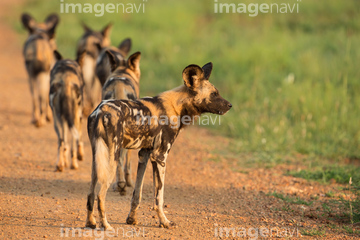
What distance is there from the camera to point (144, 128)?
13.1ft

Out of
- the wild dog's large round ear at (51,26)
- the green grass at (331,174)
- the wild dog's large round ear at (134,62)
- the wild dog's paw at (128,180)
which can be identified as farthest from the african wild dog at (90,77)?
the green grass at (331,174)

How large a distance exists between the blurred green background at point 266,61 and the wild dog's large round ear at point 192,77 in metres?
2.72

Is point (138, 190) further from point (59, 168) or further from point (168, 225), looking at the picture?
point (59, 168)

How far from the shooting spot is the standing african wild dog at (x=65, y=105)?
5668 millimetres

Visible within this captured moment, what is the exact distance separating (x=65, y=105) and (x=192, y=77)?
6.49 feet

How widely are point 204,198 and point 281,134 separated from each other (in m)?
2.51

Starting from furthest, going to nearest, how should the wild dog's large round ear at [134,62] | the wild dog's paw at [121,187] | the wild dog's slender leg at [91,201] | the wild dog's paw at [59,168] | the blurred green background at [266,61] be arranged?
the blurred green background at [266,61], the wild dog's paw at [59,168], the wild dog's large round ear at [134,62], the wild dog's paw at [121,187], the wild dog's slender leg at [91,201]

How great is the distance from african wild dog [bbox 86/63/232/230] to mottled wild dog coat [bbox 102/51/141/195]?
2.72 feet

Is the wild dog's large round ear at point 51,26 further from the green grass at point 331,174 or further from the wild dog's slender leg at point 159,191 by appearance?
the wild dog's slender leg at point 159,191

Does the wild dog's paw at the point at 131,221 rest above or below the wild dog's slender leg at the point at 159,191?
below

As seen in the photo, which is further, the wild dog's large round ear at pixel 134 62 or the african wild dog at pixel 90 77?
the african wild dog at pixel 90 77

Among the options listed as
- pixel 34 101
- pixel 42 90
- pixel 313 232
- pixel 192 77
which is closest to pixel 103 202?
pixel 192 77

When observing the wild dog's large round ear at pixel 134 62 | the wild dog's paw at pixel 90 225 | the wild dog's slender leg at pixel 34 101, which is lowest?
the wild dog's paw at pixel 90 225

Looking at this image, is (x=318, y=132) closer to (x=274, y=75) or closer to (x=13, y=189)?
(x=274, y=75)
